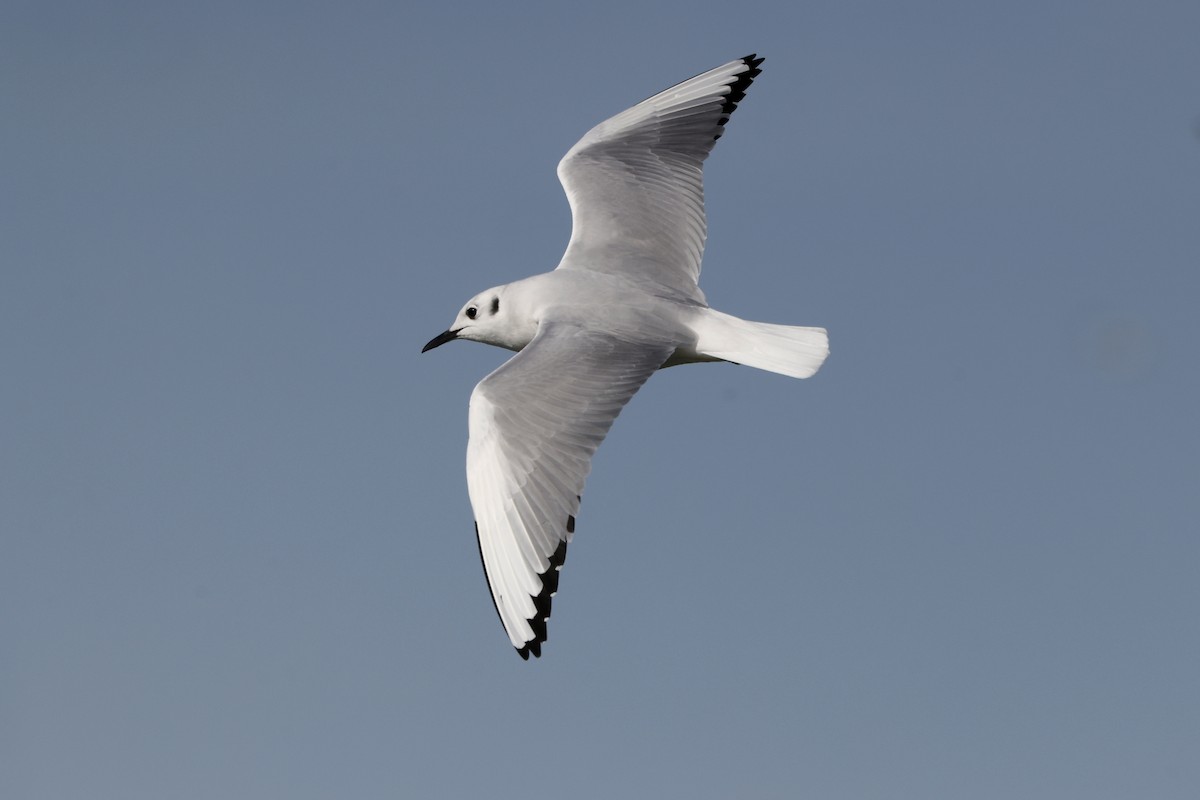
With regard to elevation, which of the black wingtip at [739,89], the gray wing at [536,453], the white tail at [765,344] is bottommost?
the gray wing at [536,453]

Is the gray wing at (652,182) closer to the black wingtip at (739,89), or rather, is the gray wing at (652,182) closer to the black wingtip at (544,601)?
the black wingtip at (739,89)

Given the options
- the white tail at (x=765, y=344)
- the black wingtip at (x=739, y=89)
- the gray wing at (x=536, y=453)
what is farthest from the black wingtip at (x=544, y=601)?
the black wingtip at (x=739, y=89)

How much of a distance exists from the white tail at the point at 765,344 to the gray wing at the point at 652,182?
48 centimetres

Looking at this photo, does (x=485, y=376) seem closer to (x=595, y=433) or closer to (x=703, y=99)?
(x=595, y=433)

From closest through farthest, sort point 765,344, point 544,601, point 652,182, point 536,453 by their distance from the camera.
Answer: point 544,601 < point 536,453 < point 765,344 < point 652,182

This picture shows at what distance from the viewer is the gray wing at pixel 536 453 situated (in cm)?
566

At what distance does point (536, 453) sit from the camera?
5895 millimetres

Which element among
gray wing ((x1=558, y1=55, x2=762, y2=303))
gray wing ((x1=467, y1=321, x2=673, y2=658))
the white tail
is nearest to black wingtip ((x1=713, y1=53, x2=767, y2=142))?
gray wing ((x1=558, y1=55, x2=762, y2=303))

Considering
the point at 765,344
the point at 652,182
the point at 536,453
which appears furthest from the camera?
the point at 652,182

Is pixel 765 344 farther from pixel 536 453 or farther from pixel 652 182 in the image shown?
pixel 652 182

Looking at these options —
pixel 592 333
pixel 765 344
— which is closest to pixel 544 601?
pixel 592 333

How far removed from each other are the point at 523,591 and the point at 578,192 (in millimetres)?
2855

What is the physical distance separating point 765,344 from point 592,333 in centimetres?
76

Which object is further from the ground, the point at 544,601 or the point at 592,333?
the point at 592,333
